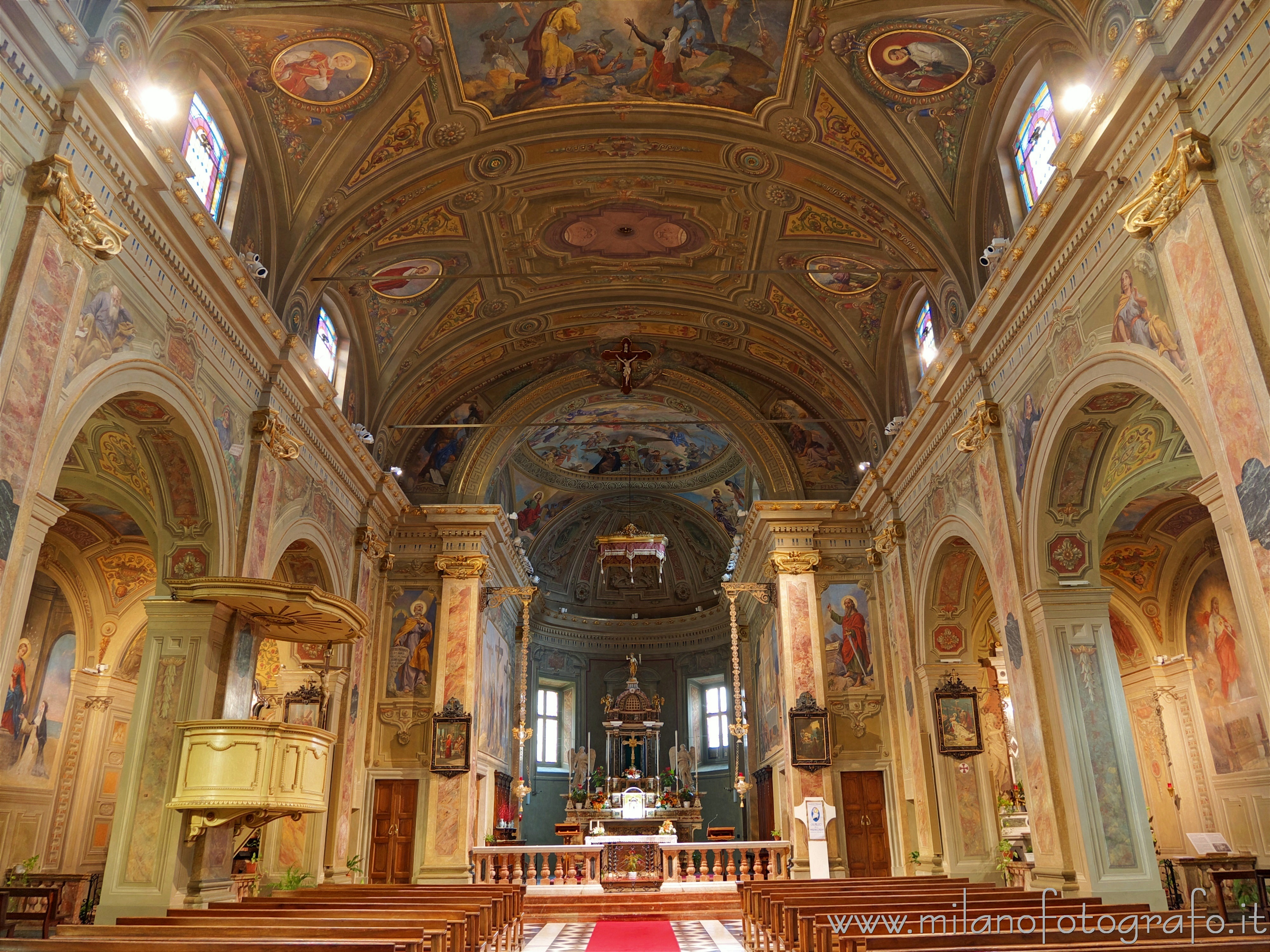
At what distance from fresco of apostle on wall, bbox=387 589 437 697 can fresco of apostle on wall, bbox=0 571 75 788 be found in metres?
5.75

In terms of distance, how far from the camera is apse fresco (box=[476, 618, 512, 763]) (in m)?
20.9

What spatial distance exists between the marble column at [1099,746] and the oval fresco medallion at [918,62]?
6756 millimetres

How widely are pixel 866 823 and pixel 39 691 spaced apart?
1512cm

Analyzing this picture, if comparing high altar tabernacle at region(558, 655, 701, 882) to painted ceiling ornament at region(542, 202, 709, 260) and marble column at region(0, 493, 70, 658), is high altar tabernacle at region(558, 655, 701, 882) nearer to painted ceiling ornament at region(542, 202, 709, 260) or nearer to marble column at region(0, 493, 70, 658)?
painted ceiling ornament at region(542, 202, 709, 260)

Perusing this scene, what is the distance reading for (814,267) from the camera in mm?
17250

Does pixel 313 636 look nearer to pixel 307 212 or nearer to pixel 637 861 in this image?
pixel 307 212

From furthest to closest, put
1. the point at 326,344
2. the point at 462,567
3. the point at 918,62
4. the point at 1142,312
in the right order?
the point at 462,567, the point at 326,344, the point at 918,62, the point at 1142,312

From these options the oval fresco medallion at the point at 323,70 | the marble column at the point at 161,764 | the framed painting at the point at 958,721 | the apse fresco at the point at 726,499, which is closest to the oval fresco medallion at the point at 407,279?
the oval fresco medallion at the point at 323,70

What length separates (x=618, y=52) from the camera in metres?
12.9

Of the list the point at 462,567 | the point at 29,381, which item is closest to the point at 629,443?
the point at 462,567

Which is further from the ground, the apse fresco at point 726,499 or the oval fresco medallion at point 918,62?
the apse fresco at point 726,499

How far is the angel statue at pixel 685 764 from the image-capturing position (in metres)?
28.6

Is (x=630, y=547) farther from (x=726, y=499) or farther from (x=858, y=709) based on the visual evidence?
(x=858, y=709)

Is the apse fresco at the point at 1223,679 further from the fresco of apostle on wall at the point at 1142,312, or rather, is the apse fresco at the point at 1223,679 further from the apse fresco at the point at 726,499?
the apse fresco at the point at 726,499
